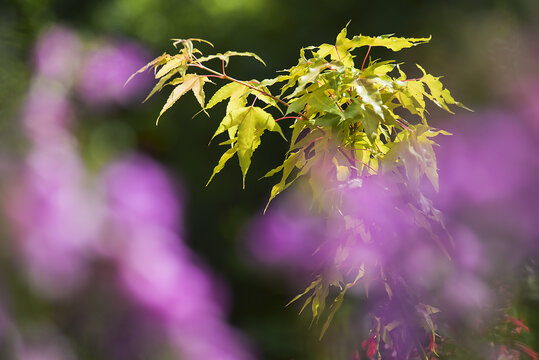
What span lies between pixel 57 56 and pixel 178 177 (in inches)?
69.2

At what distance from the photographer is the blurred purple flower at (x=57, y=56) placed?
85.4 inches

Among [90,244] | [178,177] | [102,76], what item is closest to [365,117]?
[90,244]

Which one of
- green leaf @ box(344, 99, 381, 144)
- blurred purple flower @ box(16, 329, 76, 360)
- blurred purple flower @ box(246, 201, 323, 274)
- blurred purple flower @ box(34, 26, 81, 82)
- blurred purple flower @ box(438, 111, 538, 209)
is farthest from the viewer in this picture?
blurred purple flower @ box(246, 201, 323, 274)

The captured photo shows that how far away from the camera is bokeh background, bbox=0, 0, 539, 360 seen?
786 millimetres

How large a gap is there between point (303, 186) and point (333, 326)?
1.30 m

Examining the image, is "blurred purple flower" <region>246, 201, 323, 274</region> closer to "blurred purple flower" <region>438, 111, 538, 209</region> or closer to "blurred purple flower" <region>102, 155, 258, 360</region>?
"blurred purple flower" <region>438, 111, 538, 209</region>

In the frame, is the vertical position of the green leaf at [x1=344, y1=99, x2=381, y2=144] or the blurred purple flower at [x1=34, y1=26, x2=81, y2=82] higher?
the green leaf at [x1=344, y1=99, x2=381, y2=144]

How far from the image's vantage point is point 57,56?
2.21 metres

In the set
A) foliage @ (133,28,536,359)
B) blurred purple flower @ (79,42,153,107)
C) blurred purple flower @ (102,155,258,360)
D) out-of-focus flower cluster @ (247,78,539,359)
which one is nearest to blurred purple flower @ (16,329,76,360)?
blurred purple flower @ (102,155,258,360)

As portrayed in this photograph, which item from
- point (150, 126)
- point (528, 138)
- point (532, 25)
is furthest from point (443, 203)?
point (150, 126)

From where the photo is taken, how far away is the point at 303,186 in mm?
970

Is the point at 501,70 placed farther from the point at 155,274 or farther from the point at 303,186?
the point at 155,274

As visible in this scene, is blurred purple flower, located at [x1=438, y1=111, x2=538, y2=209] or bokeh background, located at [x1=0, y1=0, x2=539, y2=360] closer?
bokeh background, located at [x1=0, y1=0, x2=539, y2=360]

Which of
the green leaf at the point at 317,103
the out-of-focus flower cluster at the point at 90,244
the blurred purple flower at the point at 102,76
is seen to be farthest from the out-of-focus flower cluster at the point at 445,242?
the blurred purple flower at the point at 102,76
